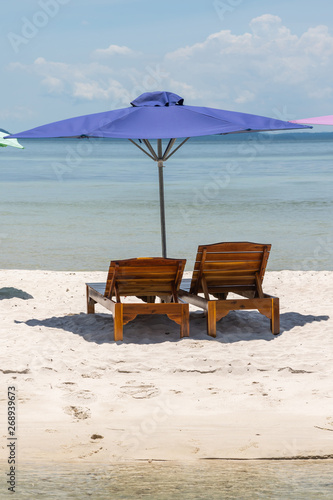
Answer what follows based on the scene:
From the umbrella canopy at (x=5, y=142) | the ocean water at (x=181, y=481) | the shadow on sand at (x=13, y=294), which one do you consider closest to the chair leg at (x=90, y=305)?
the shadow on sand at (x=13, y=294)

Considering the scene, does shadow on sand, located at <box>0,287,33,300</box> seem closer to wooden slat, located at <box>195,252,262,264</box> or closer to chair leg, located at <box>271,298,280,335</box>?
wooden slat, located at <box>195,252,262,264</box>

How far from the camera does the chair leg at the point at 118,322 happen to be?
21.8ft

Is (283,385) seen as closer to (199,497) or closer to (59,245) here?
(199,497)

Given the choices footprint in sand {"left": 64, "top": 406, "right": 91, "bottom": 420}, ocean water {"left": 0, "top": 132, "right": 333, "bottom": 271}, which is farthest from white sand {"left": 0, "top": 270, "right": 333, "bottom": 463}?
ocean water {"left": 0, "top": 132, "right": 333, "bottom": 271}

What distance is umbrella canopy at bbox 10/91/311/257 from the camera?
6.78m

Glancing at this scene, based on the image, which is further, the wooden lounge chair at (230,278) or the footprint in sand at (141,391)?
the wooden lounge chair at (230,278)

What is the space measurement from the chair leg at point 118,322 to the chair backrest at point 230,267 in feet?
3.08

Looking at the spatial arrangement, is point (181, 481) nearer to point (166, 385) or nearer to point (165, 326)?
point (166, 385)

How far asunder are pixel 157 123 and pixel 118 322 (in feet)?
6.55

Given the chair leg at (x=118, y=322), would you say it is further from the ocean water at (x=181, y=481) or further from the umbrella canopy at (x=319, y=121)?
the umbrella canopy at (x=319, y=121)

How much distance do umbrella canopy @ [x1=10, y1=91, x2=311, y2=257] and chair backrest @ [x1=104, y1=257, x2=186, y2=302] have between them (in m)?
1.20

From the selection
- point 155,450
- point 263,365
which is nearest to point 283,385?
point 263,365

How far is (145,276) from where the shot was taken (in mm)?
6895

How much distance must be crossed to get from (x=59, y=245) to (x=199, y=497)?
11.6 meters
